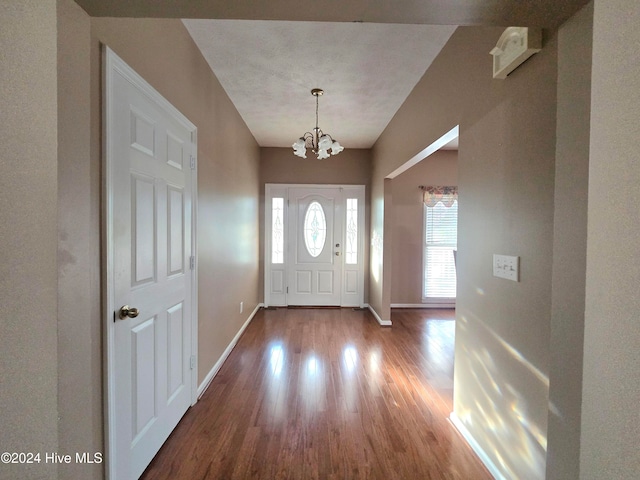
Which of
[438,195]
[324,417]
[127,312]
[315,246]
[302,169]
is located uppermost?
[302,169]

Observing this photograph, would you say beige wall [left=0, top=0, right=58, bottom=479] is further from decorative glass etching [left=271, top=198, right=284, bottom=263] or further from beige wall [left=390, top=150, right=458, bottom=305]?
beige wall [left=390, top=150, right=458, bottom=305]

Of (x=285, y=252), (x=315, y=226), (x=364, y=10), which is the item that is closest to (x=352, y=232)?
(x=315, y=226)

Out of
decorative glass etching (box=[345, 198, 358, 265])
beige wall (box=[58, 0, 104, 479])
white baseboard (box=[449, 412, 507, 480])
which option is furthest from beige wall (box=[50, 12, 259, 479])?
decorative glass etching (box=[345, 198, 358, 265])

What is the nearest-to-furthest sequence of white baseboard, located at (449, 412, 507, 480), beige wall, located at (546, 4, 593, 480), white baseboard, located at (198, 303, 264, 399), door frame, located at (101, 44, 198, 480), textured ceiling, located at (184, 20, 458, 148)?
beige wall, located at (546, 4, 593, 480) < door frame, located at (101, 44, 198, 480) < white baseboard, located at (449, 412, 507, 480) < textured ceiling, located at (184, 20, 458, 148) < white baseboard, located at (198, 303, 264, 399)

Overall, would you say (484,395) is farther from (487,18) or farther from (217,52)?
(217,52)

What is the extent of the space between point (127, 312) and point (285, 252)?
12.1 feet

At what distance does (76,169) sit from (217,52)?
71.0 inches

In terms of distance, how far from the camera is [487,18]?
1.02 m

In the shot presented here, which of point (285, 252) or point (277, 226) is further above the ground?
point (277, 226)

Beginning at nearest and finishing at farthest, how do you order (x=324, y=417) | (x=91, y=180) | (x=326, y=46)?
1. (x=91, y=180)
2. (x=324, y=417)
3. (x=326, y=46)

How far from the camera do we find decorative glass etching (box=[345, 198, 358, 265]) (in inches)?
198

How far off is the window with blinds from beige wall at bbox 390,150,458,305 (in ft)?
0.35

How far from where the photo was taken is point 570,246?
975mm

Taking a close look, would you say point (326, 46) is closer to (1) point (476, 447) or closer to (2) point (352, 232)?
(1) point (476, 447)
